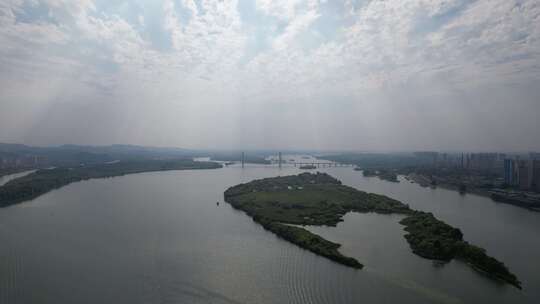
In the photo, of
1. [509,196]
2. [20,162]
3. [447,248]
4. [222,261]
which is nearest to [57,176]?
[20,162]

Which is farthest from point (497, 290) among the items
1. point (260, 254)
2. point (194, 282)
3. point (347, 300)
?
point (194, 282)

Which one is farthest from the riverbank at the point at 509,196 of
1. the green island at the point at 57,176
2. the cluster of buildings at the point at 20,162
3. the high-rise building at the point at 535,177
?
the cluster of buildings at the point at 20,162

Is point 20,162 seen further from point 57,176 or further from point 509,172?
point 509,172

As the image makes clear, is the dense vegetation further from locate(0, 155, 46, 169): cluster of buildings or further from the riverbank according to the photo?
locate(0, 155, 46, 169): cluster of buildings

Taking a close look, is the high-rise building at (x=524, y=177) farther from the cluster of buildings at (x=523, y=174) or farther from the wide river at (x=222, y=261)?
the wide river at (x=222, y=261)

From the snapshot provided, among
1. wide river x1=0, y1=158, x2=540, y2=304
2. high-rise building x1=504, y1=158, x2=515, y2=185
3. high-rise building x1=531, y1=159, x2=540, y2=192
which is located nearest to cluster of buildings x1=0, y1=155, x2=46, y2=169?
wide river x1=0, y1=158, x2=540, y2=304

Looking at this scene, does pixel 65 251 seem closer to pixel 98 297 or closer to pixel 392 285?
pixel 98 297
